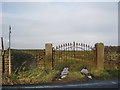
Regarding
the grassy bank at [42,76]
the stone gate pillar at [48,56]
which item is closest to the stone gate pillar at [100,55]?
the grassy bank at [42,76]

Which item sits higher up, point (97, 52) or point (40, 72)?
point (97, 52)

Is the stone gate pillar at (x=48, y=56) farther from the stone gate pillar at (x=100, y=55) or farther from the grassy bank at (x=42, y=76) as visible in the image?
the stone gate pillar at (x=100, y=55)

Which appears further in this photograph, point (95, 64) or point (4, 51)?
point (95, 64)

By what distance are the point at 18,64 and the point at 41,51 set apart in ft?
6.22

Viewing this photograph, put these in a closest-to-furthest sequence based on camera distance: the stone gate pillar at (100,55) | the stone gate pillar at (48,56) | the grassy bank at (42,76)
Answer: the grassy bank at (42,76) → the stone gate pillar at (48,56) → the stone gate pillar at (100,55)

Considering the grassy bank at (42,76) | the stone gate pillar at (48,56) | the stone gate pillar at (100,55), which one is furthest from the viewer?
the stone gate pillar at (100,55)

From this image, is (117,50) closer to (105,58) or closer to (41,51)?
(105,58)

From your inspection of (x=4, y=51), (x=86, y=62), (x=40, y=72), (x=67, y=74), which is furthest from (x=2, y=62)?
(x=86, y=62)

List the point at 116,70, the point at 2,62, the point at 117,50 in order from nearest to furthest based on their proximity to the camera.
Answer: the point at 2,62 < the point at 116,70 < the point at 117,50

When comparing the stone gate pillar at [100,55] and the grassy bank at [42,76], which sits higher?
the stone gate pillar at [100,55]

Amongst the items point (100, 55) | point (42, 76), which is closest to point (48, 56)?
point (42, 76)

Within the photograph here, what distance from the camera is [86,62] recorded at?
51.4ft

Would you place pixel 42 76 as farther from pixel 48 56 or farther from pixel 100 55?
pixel 100 55

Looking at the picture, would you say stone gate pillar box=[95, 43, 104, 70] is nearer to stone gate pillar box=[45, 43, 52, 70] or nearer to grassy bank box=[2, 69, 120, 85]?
grassy bank box=[2, 69, 120, 85]
